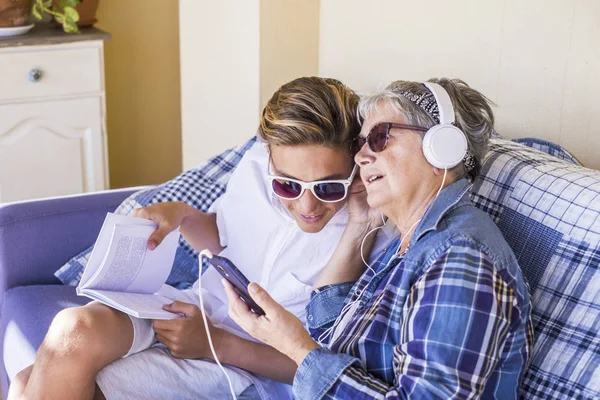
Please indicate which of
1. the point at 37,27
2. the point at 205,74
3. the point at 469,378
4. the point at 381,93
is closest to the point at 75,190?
the point at 37,27

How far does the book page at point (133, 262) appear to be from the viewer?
172cm

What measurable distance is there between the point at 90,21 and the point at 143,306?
6.71 ft

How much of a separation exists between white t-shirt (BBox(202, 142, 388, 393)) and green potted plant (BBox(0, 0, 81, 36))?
147 cm

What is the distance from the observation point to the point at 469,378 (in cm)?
124

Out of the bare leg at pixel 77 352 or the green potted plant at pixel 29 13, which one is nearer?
the bare leg at pixel 77 352

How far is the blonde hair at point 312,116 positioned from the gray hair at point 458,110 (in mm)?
136

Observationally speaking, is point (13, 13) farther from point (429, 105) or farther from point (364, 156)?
point (429, 105)

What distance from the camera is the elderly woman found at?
125 cm

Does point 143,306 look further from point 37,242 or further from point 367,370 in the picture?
point 37,242

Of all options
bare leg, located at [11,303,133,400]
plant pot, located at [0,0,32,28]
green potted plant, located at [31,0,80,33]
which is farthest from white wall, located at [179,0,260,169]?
bare leg, located at [11,303,133,400]

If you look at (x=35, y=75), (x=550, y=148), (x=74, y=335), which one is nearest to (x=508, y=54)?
A: (x=550, y=148)

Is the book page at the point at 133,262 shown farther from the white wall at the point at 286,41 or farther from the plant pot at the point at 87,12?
the plant pot at the point at 87,12

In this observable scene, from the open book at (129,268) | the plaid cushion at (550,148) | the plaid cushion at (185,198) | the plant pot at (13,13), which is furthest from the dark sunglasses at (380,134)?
the plant pot at (13,13)

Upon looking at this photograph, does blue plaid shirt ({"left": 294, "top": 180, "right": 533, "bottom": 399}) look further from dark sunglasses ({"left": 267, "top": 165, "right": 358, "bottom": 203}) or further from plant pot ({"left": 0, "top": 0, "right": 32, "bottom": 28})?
plant pot ({"left": 0, "top": 0, "right": 32, "bottom": 28})
